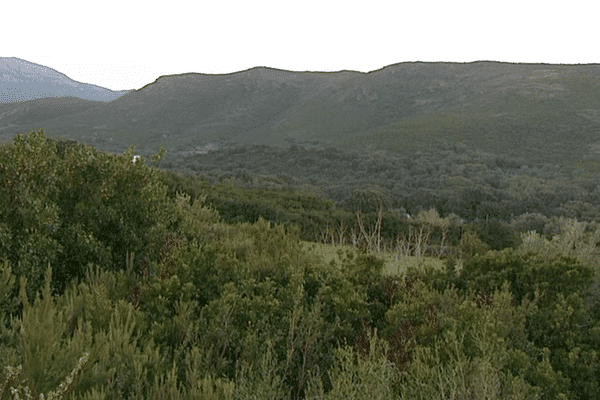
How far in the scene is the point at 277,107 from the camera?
13012 centimetres

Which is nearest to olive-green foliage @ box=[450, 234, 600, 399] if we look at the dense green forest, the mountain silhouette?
the dense green forest

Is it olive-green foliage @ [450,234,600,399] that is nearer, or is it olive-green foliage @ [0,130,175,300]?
olive-green foliage @ [450,234,600,399]

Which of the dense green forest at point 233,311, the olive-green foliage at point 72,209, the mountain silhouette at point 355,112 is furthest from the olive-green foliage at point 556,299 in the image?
the mountain silhouette at point 355,112

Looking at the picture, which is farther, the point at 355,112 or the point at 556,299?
the point at 355,112

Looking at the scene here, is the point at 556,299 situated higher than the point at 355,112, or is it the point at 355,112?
the point at 355,112

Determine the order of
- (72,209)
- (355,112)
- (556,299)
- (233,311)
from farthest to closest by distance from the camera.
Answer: (355,112)
(72,209)
(556,299)
(233,311)

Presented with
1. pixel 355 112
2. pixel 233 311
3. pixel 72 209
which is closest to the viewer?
pixel 233 311

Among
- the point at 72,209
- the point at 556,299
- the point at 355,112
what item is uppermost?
the point at 355,112

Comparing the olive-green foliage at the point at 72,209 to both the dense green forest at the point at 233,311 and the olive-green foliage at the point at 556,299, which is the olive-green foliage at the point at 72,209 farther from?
the olive-green foliage at the point at 556,299

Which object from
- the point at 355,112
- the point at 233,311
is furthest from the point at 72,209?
the point at 355,112

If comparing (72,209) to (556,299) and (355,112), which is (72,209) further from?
(355,112)

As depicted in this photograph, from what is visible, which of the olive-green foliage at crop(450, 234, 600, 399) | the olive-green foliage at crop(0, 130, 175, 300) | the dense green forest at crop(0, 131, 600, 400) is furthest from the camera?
the olive-green foliage at crop(0, 130, 175, 300)

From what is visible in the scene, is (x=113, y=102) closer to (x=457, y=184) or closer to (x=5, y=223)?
(x=457, y=184)

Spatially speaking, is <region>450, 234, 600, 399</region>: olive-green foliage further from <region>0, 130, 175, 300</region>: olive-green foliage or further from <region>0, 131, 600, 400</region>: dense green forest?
<region>0, 130, 175, 300</region>: olive-green foliage
